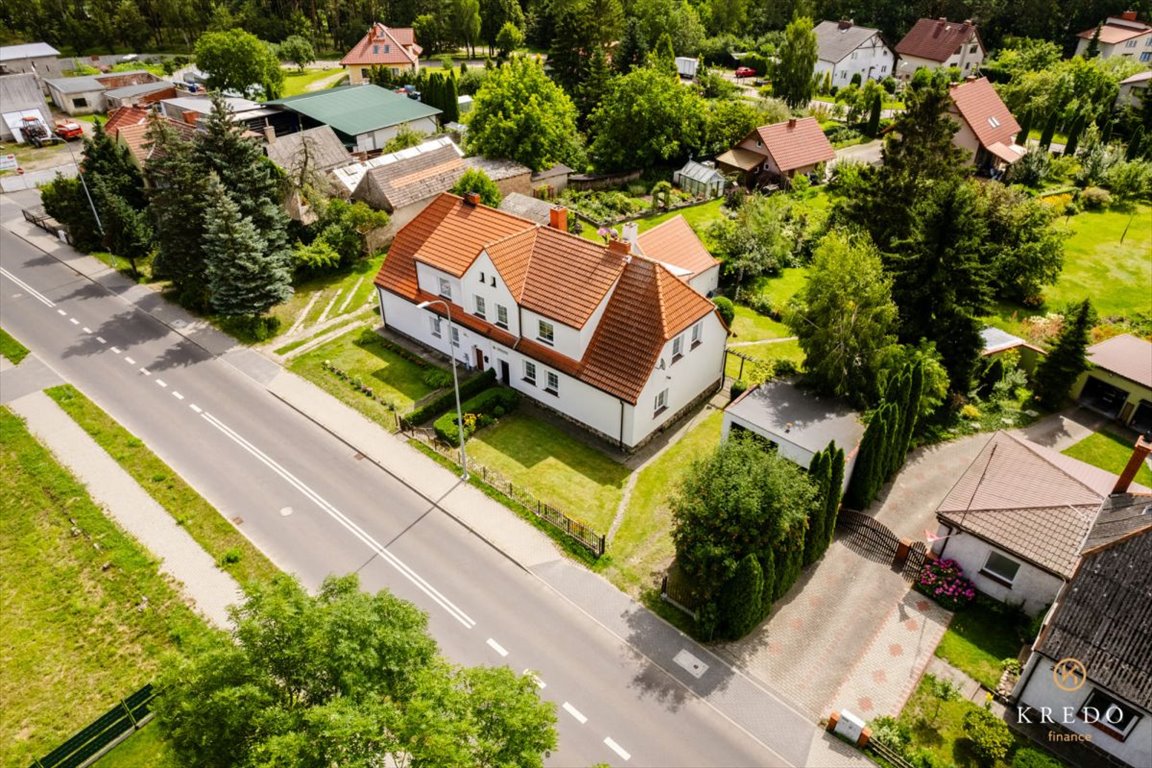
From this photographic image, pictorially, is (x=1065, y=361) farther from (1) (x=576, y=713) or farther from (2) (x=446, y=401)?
(2) (x=446, y=401)

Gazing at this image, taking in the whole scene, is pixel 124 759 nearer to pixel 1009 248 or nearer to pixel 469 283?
pixel 469 283

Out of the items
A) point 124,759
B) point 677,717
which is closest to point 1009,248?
point 677,717

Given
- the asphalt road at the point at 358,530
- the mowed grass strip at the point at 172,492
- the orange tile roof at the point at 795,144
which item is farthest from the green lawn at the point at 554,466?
the orange tile roof at the point at 795,144

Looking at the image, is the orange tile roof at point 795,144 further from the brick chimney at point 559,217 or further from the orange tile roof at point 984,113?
the brick chimney at point 559,217

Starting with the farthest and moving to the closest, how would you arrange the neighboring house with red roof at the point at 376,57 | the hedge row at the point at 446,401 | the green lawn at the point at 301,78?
1. the neighboring house with red roof at the point at 376,57
2. the green lawn at the point at 301,78
3. the hedge row at the point at 446,401

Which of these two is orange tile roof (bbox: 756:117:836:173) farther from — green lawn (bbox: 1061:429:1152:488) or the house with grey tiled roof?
the house with grey tiled roof

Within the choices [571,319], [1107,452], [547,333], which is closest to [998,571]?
[1107,452]
